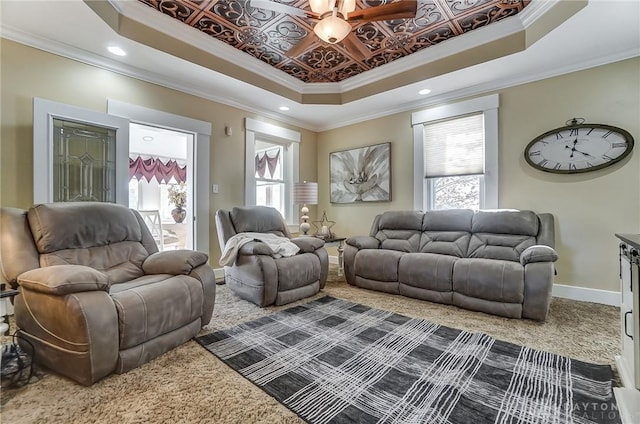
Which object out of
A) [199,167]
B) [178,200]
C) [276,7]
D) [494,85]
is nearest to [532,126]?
[494,85]

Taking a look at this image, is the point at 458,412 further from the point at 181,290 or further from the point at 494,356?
the point at 181,290

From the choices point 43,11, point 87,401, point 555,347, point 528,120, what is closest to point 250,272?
point 87,401

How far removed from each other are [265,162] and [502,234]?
3610 millimetres

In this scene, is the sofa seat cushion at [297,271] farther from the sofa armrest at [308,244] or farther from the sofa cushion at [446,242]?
the sofa cushion at [446,242]

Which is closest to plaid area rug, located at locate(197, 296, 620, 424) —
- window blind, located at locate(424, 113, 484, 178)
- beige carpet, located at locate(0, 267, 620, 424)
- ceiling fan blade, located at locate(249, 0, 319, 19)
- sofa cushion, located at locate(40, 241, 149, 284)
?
beige carpet, located at locate(0, 267, 620, 424)

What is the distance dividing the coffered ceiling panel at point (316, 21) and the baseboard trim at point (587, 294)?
113 inches

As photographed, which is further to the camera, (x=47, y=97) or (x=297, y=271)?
(x=297, y=271)

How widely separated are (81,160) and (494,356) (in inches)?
152

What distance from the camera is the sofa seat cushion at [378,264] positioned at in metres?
3.24

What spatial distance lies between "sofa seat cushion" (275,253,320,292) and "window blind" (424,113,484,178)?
2182 millimetres

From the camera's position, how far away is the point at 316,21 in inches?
105

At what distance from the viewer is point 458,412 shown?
1.38 meters

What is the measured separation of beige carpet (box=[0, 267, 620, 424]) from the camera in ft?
4.37

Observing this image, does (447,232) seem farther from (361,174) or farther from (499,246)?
(361,174)
